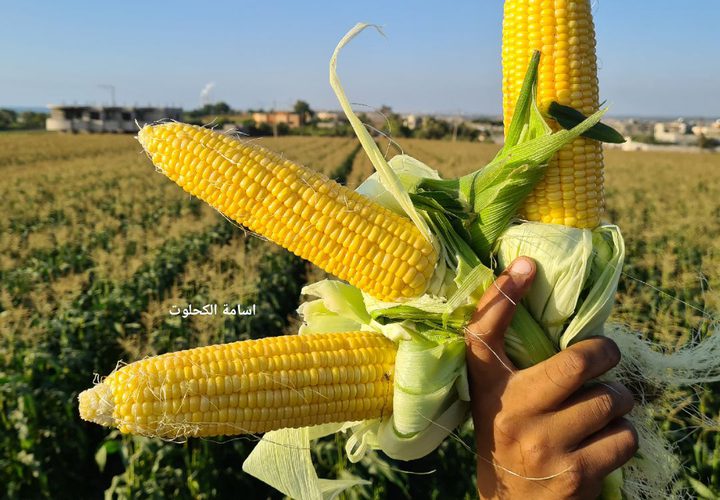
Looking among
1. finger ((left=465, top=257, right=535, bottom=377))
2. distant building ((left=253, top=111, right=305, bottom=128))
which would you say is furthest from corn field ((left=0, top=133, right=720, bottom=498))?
distant building ((left=253, top=111, right=305, bottom=128))

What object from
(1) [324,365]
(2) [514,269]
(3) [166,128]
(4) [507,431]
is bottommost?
(4) [507,431]

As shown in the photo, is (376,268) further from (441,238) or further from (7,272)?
(7,272)

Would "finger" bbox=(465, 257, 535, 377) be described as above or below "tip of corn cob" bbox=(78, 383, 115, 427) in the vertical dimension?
above

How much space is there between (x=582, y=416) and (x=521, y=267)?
0.44 metres

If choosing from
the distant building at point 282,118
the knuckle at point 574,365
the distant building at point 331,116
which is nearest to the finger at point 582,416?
the knuckle at point 574,365

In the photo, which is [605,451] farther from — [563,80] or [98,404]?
[98,404]

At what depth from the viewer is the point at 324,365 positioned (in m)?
1.74

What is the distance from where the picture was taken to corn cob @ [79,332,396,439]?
1.61 m

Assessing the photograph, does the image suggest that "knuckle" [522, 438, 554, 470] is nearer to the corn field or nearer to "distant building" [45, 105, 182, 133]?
the corn field

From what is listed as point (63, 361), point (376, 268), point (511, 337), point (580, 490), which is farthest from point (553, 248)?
point (63, 361)

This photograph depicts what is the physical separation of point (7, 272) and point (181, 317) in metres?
3.96

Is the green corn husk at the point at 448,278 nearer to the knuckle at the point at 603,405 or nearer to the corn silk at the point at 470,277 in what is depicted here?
the corn silk at the point at 470,277

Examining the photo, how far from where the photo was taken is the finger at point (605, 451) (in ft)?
5.47

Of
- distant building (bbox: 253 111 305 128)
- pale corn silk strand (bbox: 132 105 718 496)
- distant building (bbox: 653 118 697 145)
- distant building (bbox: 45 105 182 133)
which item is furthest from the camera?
distant building (bbox: 45 105 182 133)
